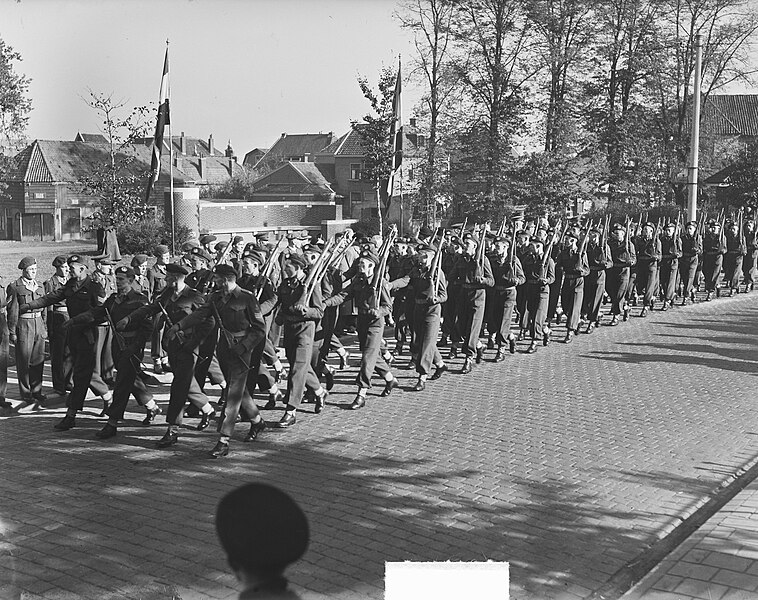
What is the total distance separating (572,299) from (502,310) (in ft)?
7.42

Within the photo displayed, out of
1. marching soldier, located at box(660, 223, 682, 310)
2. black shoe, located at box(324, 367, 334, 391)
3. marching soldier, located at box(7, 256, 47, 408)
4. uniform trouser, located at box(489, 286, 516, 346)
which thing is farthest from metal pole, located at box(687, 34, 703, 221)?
marching soldier, located at box(7, 256, 47, 408)

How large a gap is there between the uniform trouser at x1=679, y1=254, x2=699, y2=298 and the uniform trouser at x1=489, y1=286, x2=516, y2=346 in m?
7.31

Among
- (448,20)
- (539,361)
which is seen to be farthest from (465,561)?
(448,20)

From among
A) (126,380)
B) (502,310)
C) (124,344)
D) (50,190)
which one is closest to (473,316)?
(502,310)

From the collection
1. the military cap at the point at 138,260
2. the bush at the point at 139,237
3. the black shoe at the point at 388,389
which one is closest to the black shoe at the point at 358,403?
the black shoe at the point at 388,389

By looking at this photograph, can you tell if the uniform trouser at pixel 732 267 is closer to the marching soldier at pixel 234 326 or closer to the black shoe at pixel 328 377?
the black shoe at pixel 328 377

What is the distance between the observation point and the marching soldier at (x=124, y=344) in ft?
30.1

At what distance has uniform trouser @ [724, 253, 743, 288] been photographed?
21188 mm

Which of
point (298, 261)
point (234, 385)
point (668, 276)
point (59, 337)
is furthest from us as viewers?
point (668, 276)

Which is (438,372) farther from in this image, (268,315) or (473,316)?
(268,315)

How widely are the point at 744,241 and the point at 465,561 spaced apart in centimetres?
1719

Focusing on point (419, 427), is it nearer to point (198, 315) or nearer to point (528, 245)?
point (198, 315)

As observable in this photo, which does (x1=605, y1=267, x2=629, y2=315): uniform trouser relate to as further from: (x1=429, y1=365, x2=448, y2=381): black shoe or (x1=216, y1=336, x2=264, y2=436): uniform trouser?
(x1=216, y1=336, x2=264, y2=436): uniform trouser

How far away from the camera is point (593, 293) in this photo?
16.4 m
